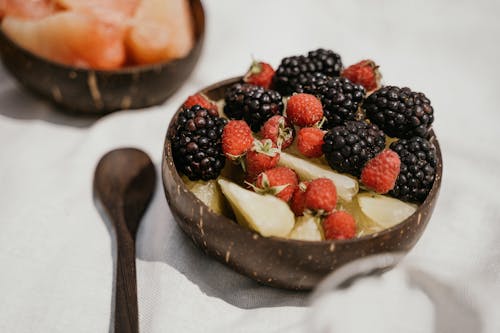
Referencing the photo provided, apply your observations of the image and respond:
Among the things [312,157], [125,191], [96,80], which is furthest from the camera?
[96,80]

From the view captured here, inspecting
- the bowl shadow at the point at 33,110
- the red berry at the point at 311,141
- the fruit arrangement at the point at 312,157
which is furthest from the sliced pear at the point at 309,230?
the bowl shadow at the point at 33,110

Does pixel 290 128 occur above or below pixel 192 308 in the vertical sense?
above

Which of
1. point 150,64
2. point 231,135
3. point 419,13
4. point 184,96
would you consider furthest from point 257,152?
point 419,13

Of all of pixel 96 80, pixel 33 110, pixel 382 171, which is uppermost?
pixel 382 171

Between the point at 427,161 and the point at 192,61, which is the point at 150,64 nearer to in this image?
the point at 192,61

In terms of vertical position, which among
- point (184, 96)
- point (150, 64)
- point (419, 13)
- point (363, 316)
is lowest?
point (184, 96)

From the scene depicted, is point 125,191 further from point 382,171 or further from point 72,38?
point 382,171

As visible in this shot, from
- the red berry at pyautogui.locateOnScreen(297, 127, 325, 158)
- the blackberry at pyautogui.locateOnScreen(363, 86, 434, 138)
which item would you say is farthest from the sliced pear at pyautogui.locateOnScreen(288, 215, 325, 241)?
the blackberry at pyautogui.locateOnScreen(363, 86, 434, 138)

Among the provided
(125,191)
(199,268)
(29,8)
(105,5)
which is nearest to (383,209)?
(199,268)
